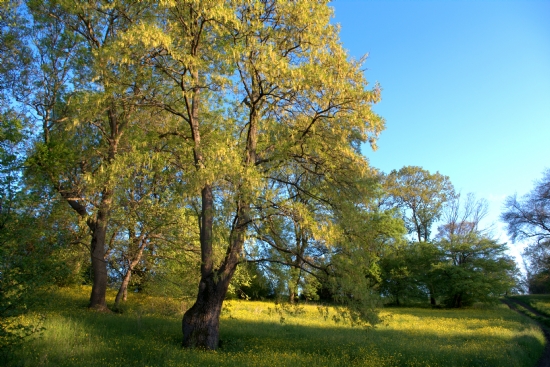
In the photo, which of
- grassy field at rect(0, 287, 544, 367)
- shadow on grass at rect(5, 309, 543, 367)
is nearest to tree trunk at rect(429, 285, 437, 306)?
grassy field at rect(0, 287, 544, 367)

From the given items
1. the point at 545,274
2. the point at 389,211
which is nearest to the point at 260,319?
the point at 389,211

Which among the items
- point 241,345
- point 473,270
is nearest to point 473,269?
point 473,270

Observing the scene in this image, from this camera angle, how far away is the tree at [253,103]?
8742 millimetres

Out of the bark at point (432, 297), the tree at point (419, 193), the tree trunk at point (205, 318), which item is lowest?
the tree trunk at point (205, 318)

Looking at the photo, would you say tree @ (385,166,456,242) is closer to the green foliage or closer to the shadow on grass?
the green foliage

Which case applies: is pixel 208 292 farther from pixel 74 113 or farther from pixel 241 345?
pixel 74 113

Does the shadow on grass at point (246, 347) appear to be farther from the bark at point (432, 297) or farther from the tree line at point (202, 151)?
the bark at point (432, 297)

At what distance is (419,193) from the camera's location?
4103 centimetres

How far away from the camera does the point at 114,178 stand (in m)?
9.35

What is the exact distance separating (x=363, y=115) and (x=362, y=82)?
1.17 metres

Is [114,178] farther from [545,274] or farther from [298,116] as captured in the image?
[545,274]

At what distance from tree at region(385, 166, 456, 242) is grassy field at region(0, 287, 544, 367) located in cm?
2615

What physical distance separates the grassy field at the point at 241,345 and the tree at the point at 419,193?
85.8ft

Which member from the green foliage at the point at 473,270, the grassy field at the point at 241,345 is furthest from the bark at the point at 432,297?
the grassy field at the point at 241,345
